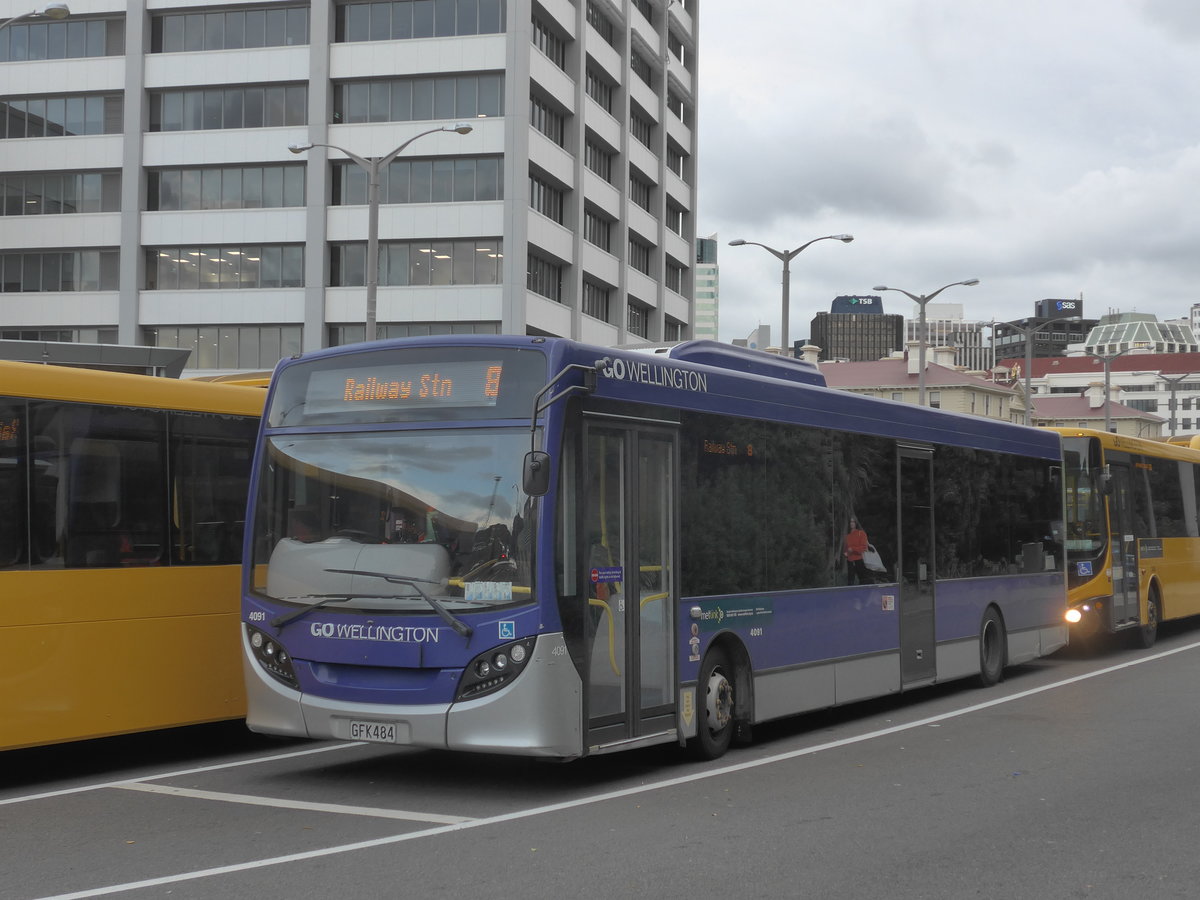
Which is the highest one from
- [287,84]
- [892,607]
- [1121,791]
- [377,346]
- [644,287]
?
[287,84]

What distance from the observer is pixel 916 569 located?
1427 cm

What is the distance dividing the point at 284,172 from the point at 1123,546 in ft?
135

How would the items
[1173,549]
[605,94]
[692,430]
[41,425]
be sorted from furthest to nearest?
[605,94], [1173,549], [692,430], [41,425]

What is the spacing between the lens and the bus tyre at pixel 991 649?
1588cm

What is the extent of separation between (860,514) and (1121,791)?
14.1 feet

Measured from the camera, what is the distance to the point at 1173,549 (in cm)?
2278

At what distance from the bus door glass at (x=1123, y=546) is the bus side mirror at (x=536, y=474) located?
1346cm

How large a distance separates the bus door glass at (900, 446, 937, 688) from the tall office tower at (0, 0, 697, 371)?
129 ft

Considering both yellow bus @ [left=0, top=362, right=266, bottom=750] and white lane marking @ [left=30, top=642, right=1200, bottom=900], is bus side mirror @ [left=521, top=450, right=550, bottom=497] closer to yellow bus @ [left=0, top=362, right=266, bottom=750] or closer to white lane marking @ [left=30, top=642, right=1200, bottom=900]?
white lane marking @ [left=30, top=642, right=1200, bottom=900]

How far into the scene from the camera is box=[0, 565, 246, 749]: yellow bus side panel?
31.3ft

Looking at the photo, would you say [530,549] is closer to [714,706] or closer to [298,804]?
[298,804]

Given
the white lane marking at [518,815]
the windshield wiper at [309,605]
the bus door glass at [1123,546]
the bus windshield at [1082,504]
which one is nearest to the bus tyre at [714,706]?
the white lane marking at [518,815]

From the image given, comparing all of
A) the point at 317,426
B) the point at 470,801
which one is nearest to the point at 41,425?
the point at 317,426

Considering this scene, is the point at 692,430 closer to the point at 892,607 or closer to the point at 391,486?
the point at 391,486
